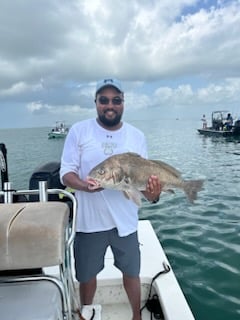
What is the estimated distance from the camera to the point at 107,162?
256 cm

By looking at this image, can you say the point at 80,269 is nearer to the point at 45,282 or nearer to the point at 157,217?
the point at 45,282

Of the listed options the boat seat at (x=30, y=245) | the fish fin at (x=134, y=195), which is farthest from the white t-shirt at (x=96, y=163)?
the boat seat at (x=30, y=245)

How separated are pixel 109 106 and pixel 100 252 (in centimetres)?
126

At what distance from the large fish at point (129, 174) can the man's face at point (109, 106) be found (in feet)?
1.12

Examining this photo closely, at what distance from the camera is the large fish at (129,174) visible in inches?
100

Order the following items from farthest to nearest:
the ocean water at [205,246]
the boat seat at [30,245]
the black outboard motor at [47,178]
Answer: the black outboard motor at [47,178]
the ocean water at [205,246]
the boat seat at [30,245]

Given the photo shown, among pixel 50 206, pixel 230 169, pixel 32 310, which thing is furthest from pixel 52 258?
pixel 230 169

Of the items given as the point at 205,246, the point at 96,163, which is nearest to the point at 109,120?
the point at 96,163

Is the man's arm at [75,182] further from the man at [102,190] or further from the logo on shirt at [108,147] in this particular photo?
the logo on shirt at [108,147]

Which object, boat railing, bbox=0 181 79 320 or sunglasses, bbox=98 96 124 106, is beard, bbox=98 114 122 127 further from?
boat railing, bbox=0 181 79 320

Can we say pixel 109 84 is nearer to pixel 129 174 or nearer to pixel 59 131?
pixel 129 174

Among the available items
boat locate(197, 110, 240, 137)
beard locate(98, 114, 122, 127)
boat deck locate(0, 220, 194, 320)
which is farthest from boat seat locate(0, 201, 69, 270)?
boat locate(197, 110, 240, 137)

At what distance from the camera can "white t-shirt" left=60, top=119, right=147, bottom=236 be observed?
2721 millimetres

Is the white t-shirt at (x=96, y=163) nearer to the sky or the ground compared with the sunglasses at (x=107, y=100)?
nearer to the ground
